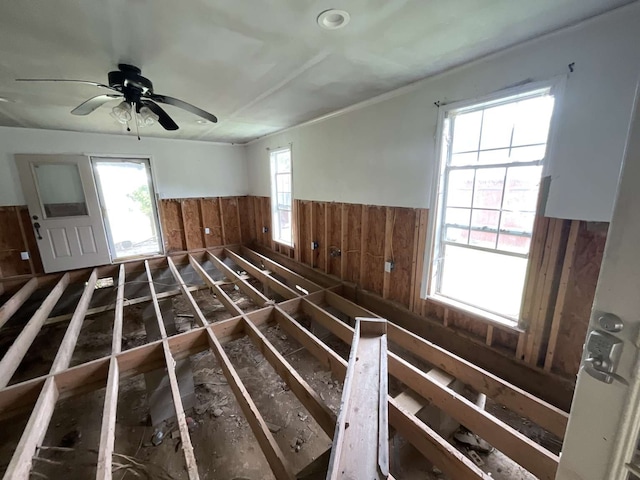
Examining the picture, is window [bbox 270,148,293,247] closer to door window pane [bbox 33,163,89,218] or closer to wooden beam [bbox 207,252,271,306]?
wooden beam [bbox 207,252,271,306]

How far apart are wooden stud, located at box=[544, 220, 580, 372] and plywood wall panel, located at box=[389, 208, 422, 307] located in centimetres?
108

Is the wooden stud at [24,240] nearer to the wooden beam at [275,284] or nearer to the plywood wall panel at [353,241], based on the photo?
the wooden beam at [275,284]

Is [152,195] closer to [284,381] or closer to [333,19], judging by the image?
[284,381]

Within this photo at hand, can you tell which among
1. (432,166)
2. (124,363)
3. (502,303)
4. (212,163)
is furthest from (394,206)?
(212,163)

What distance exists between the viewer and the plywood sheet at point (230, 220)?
585 centimetres

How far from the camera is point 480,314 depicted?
2248 millimetres

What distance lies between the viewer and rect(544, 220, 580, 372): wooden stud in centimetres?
173

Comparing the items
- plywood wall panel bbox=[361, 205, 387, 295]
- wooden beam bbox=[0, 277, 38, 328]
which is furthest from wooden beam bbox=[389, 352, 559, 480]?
wooden beam bbox=[0, 277, 38, 328]

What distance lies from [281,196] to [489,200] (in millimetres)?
3663

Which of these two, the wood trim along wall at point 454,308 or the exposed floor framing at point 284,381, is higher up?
the wood trim along wall at point 454,308

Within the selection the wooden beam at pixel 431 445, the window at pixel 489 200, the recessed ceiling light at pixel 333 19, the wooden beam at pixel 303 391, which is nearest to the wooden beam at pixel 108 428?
the wooden beam at pixel 303 391

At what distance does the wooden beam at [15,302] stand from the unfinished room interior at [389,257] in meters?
0.05

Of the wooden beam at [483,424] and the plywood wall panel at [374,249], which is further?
the plywood wall panel at [374,249]

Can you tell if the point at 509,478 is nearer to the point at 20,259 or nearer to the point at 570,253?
the point at 570,253
